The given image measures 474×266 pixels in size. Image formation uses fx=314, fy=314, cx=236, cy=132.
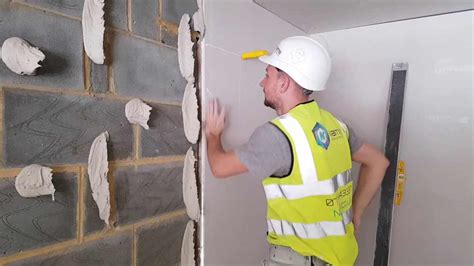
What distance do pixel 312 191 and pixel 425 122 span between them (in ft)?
3.91

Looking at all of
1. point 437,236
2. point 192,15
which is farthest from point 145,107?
point 437,236

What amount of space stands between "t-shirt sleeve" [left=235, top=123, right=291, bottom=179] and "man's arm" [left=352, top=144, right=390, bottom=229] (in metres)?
0.59

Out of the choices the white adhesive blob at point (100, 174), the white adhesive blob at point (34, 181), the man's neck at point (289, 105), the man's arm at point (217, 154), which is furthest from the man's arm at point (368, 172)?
the white adhesive blob at point (34, 181)

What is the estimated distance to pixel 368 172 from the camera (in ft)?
5.31

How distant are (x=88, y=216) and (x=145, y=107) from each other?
1.44 feet

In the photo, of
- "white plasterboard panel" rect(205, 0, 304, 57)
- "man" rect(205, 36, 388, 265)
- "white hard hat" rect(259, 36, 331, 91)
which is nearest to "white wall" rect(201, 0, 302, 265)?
"white plasterboard panel" rect(205, 0, 304, 57)

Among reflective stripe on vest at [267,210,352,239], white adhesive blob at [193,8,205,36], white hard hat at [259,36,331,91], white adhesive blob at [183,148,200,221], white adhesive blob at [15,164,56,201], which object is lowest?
reflective stripe on vest at [267,210,352,239]

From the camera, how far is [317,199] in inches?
50.0

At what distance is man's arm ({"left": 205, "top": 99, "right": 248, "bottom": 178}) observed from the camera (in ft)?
4.09

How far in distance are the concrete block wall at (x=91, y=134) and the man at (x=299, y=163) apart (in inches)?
10.6

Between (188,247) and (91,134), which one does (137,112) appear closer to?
(91,134)

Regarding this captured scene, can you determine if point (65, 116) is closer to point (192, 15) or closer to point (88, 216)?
point (88, 216)

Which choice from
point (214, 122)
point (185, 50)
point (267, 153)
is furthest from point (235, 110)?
point (267, 153)

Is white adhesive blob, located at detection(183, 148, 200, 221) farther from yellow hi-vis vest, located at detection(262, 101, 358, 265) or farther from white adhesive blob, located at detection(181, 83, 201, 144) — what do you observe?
yellow hi-vis vest, located at detection(262, 101, 358, 265)
